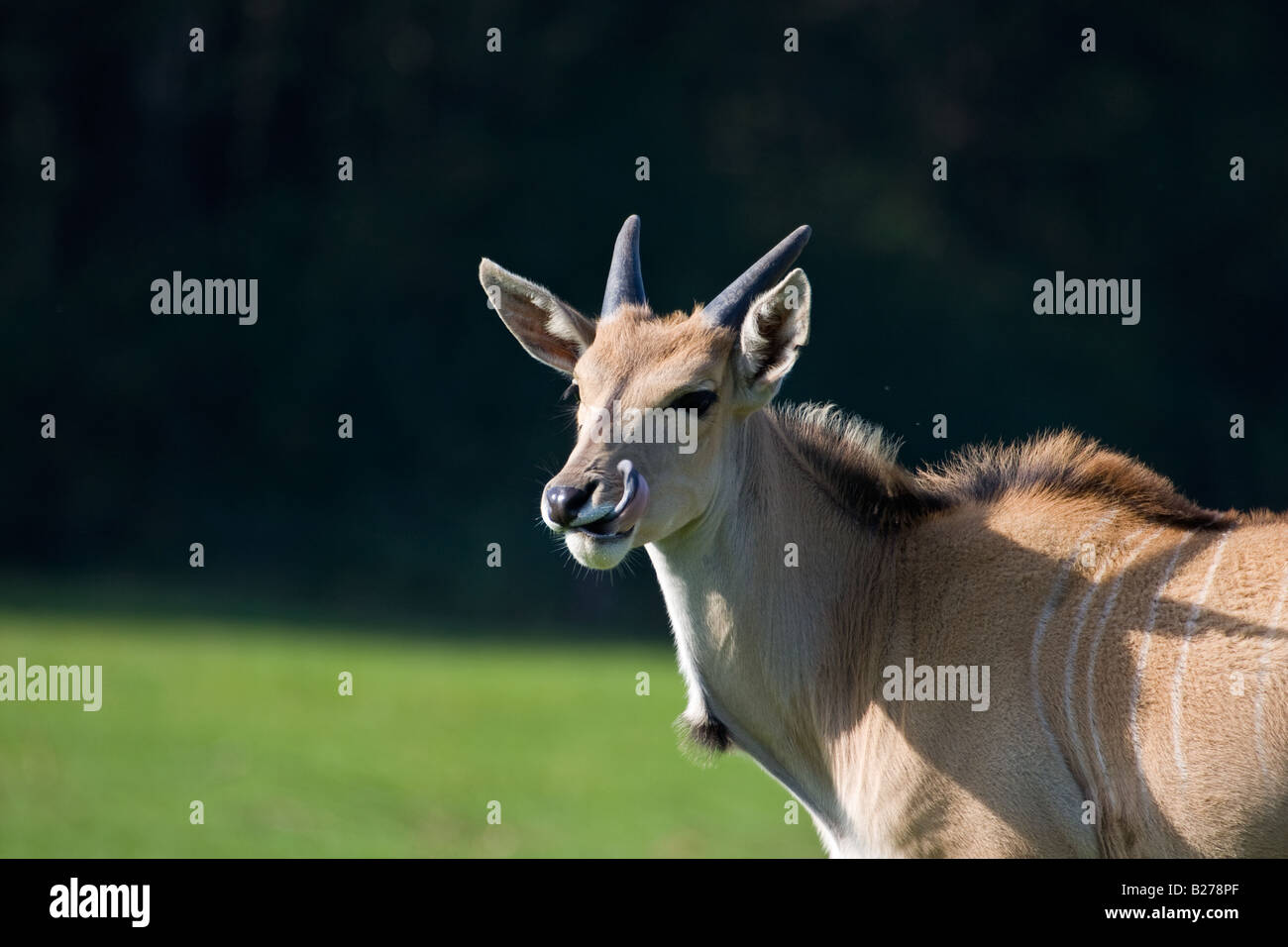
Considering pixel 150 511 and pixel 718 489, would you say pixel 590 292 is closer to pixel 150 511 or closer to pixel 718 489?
pixel 150 511

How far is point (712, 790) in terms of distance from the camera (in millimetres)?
17766

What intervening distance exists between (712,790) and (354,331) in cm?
1581

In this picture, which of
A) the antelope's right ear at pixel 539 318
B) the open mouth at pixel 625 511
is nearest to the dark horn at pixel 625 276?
the antelope's right ear at pixel 539 318

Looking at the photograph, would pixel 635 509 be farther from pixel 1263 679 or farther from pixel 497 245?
pixel 497 245

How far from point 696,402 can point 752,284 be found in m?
0.57

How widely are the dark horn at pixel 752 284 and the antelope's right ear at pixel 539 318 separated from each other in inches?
22.6

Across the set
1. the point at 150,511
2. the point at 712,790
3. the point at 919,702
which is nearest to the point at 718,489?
the point at 919,702

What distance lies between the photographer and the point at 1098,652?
586 centimetres

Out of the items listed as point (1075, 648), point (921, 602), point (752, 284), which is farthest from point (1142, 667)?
point (752, 284)

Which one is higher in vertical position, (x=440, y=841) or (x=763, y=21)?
(x=763, y=21)

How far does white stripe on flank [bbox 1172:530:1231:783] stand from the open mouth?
196cm

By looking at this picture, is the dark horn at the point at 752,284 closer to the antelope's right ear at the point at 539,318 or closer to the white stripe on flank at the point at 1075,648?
the antelope's right ear at the point at 539,318

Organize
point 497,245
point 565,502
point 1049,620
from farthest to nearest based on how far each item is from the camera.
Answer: point 497,245
point 1049,620
point 565,502

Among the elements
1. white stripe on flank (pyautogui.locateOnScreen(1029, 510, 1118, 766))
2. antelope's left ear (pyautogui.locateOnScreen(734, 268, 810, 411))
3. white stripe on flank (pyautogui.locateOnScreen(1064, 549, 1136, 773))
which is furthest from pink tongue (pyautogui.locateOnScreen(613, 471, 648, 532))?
Answer: white stripe on flank (pyautogui.locateOnScreen(1064, 549, 1136, 773))
